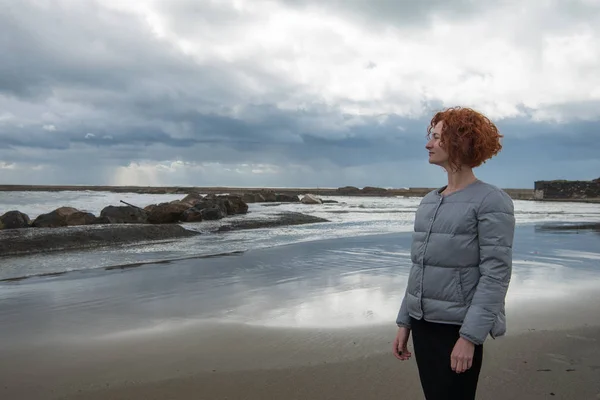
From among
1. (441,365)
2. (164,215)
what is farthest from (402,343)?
(164,215)

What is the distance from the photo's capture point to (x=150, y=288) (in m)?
8.47

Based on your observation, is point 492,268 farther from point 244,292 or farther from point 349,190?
point 349,190

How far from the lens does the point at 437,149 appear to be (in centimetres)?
269

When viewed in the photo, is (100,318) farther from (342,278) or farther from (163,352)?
(342,278)

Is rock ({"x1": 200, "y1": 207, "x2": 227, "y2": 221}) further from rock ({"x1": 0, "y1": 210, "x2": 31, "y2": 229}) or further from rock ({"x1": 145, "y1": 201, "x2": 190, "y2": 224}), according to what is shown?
rock ({"x1": 0, "y1": 210, "x2": 31, "y2": 229})

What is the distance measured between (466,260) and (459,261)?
0.04 metres

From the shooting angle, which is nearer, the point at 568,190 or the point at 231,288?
the point at 231,288

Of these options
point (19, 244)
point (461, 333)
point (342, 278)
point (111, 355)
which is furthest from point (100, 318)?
point (19, 244)

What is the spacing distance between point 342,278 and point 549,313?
12.4ft

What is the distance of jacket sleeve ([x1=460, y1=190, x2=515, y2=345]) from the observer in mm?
2369

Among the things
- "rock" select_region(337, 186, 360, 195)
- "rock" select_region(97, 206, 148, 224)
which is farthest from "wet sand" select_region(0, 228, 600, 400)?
"rock" select_region(337, 186, 360, 195)

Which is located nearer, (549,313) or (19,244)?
(549,313)

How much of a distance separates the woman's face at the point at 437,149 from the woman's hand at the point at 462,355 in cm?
95

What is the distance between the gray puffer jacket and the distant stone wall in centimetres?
6566
